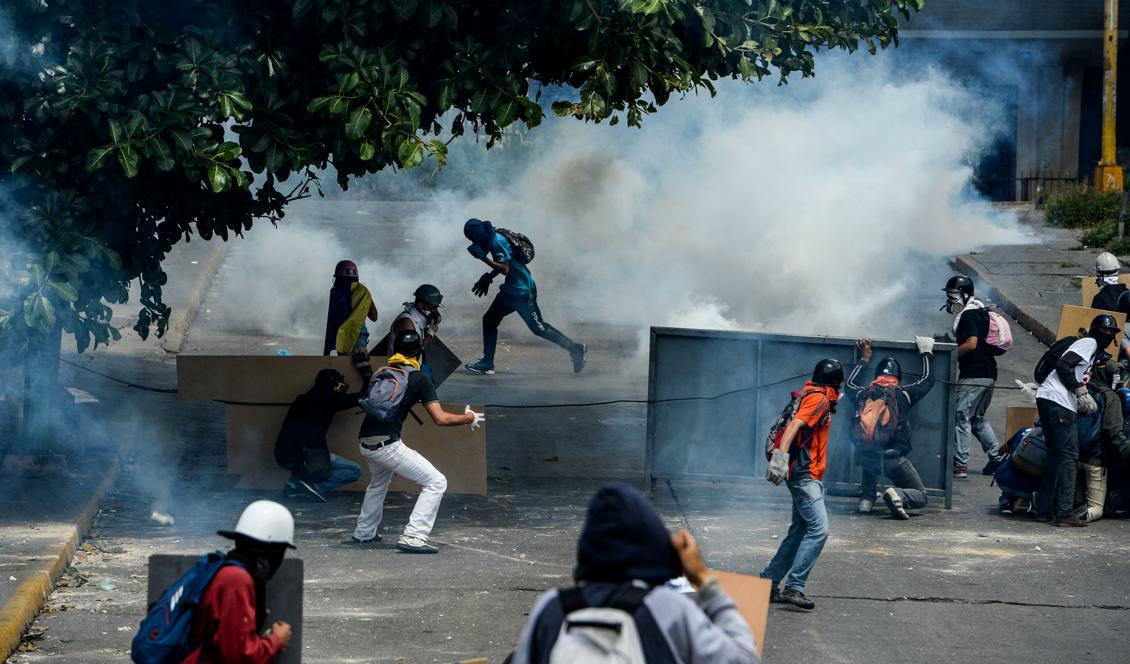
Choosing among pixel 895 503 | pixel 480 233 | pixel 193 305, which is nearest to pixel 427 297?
pixel 480 233

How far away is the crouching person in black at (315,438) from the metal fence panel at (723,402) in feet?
6.88

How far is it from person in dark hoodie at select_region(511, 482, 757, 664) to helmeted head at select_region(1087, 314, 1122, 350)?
270 inches

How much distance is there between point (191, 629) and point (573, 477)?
6.99 m

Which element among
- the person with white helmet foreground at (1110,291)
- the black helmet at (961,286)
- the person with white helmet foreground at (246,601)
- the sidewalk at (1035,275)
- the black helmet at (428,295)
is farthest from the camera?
the sidewalk at (1035,275)

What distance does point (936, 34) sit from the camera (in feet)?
79.5

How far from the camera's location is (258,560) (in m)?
4.14

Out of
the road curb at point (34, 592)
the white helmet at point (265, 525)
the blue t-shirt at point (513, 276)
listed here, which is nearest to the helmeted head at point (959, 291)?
A: the blue t-shirt at point (513, 276)

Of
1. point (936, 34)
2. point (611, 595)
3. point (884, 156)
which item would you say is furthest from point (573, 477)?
point (936, 34)

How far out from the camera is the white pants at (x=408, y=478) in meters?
8.47

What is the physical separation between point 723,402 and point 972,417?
2.29 m

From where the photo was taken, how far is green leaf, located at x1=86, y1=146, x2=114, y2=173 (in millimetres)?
7984

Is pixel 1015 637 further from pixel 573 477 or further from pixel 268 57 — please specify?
pixel 268 57

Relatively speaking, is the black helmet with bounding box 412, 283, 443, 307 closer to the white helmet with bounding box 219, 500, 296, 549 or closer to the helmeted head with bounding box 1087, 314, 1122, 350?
the helmeted head with bounding box 1087, 314, 1122, 350

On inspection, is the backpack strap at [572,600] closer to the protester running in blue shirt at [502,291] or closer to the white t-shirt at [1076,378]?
the white t-shirt at [1076,378]
